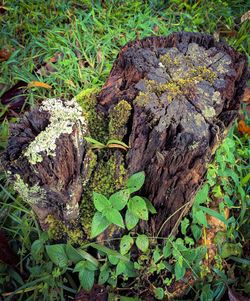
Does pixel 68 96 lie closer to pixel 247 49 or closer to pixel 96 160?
pixel 96 160

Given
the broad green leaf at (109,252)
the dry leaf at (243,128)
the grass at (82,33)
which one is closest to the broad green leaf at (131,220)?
the broad green leaf at (109,252)

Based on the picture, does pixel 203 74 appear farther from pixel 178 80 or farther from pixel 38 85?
pixel 38 85

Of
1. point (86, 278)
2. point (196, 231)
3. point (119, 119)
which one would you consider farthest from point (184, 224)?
point (119, 119)

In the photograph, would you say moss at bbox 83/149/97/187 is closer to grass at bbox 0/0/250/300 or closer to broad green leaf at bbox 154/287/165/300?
broad green leaf at bbox 154/287/165/300

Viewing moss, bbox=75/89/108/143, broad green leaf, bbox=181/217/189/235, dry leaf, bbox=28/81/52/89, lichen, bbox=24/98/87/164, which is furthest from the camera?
dry leaf, bbox=28/81/52/89

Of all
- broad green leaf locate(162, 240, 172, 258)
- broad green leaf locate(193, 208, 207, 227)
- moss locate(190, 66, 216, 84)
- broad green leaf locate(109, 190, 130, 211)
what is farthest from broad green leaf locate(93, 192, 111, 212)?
moss locate(190, 66, 216, 84)

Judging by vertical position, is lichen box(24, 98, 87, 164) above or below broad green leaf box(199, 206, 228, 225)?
above

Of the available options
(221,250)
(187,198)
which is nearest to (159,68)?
(187,198)
